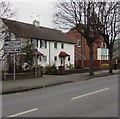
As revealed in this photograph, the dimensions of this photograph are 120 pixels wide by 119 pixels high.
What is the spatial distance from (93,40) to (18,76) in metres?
10.2

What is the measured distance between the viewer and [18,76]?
21500mm

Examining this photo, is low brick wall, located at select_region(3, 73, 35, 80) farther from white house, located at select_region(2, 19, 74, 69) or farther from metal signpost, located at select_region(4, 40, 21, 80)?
white house, located at select_region(2, 19, 74, 69)

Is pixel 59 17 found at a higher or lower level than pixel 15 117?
higher

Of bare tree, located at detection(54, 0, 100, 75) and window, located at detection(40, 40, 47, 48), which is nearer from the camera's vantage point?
bare tree, located at detection(54, 0, 100, 75)

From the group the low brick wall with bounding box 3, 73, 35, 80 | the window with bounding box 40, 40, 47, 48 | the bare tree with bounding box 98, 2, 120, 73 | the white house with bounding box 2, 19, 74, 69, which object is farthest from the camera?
the window with bounding box 40, 40, 47, 48

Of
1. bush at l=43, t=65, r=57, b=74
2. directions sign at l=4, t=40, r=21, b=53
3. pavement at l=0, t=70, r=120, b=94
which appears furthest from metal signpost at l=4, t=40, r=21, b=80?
→ bush at l=43, t=65, r=57, b=74

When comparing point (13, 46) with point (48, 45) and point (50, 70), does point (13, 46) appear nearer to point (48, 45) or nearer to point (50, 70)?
point (50, 70)

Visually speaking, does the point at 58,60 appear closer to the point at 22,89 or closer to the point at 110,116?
the point at 22,89

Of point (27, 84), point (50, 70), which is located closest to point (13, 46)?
point (27, 84)

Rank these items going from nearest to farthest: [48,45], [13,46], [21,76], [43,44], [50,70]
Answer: [13,46] → [21,76] → [50,70] → [43,44] → [48,45]

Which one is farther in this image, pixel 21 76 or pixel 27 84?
pixel 21 76

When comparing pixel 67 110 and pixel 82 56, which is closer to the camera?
pixel 67 110

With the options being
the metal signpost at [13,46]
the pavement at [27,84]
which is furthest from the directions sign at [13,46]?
the pavement at [27,84]

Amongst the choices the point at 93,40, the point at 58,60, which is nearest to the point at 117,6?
the point at 93,40
